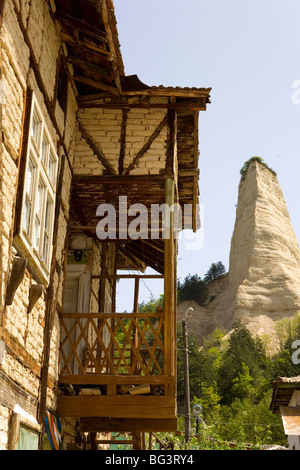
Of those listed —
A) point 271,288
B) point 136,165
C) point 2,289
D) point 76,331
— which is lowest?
point 2,289

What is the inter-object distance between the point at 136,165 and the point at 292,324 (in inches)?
1796

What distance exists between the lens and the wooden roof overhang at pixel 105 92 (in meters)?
9.97

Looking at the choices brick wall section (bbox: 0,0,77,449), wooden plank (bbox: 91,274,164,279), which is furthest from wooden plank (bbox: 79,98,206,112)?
wooden plank (bbox: 91,274,164,279)

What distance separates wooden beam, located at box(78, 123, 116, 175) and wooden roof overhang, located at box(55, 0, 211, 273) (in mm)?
260

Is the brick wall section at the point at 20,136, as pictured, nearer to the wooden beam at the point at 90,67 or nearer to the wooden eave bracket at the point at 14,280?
the wooden eave bracket at the point at 14,280

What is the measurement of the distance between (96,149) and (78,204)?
124cm

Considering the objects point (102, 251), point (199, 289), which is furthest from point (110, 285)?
point (199, 289)

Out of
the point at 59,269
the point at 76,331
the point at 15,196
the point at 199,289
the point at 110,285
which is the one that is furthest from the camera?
the point at 199,289

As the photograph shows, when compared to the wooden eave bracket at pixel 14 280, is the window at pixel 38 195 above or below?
above

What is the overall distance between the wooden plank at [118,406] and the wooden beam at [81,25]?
18.2 feet

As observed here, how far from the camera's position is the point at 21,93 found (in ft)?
25.8

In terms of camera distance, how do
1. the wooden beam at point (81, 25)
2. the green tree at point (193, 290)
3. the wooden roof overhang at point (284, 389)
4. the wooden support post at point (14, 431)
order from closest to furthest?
1. the wooden support post at point (14, 431)
2. the wooden beam at point (81, 25)
3. the wooden roof overhang at point (284, 389)
4. the green tree at point (193, 290)

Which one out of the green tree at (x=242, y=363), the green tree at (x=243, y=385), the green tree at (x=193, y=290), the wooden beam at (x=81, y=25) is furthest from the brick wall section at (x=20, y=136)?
the green tree at (x=193, y=290)

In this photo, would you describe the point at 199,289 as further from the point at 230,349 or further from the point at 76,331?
the point at 76,331
